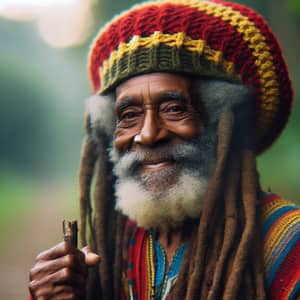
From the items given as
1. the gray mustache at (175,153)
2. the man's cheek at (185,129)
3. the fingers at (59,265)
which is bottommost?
the fingers at (59,265)

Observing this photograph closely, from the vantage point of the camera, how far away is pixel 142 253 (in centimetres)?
127

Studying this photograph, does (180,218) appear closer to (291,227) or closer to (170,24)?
(291,227)

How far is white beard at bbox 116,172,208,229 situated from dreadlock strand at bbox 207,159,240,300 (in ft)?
0.22

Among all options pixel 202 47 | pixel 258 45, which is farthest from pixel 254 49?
pixel 202 47

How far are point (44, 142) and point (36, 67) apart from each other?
0.28m

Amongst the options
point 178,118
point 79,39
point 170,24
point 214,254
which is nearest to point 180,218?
point 214,254

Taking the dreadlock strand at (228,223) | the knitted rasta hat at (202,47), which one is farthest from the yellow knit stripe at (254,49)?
the dreadlock strand at (228,223)

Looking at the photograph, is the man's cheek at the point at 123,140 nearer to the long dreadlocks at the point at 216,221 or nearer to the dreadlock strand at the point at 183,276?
the long dreadlocks at the point at 216,221

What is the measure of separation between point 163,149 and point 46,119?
62 centimetres

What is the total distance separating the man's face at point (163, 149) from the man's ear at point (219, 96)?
0.03 metres

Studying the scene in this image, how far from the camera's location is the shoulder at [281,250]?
3.43 ft

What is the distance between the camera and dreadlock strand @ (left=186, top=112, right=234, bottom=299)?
1085 millimetres

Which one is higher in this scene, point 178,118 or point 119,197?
point 178,118

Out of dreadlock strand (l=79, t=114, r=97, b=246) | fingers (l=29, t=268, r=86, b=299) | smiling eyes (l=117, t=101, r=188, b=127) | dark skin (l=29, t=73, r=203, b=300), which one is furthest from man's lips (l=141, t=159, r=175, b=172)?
fingers (l=29, t=268, r=86, b=299)
